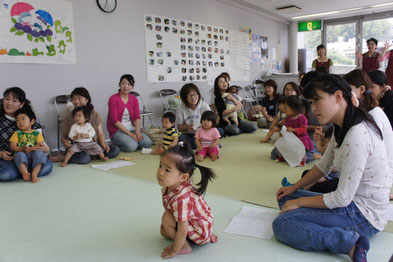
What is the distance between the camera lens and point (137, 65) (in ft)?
16.0

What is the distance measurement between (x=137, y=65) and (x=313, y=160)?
2.93 metres

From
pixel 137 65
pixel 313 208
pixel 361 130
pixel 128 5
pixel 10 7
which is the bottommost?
pixel 313 208

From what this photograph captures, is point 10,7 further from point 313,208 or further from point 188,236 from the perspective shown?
point 313,208

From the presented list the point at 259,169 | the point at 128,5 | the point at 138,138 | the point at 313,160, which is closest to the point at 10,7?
the point at 128,5

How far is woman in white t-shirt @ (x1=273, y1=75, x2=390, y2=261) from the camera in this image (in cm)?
137

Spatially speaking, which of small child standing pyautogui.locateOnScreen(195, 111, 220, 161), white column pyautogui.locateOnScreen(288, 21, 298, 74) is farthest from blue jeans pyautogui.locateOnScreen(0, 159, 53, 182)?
white column pyautogui.locateOnScreen(288, 21, 298, 74)

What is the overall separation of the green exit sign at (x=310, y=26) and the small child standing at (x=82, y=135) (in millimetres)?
7151

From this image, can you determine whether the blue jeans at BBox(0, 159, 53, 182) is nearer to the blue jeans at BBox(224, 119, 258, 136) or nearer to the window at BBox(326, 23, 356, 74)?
the blue jeans at BBox(224, 119, 258, 136)

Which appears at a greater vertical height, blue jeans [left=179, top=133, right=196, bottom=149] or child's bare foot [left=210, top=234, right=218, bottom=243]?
blue jeans [left=179, top=133, right=196, bottom=149]

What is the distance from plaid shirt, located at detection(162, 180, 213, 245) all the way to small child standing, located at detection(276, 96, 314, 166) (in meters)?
1.97

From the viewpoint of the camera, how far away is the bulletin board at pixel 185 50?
16.8 feet

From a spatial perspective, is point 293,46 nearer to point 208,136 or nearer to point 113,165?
point 208,136

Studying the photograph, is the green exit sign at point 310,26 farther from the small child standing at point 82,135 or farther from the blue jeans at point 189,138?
the small child standing at point 82,135

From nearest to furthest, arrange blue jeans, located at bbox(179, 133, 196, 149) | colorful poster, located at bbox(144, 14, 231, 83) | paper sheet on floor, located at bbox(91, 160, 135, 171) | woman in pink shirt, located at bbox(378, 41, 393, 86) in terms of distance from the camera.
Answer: paper sheet on floor, located at bbox(91, 160, 135, 171)
blue jeans, located at bbox(179, 133, 196, 149)
colorful poster, located at bbox(144, 14, 231, 83)
woman in pink shirt, located at bbox(378, 41, 393, 86)
